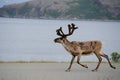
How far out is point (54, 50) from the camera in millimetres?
3232

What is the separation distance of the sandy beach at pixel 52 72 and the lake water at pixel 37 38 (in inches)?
2.4

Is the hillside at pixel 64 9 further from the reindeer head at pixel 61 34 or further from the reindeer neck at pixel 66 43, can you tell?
the reindeer neck at pixel 66 43

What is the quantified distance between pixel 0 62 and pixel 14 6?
51cm

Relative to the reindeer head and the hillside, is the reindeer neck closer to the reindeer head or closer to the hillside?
the reindeer head

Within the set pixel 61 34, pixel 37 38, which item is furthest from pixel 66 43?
pixel 37 38

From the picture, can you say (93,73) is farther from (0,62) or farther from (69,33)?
(0,62)

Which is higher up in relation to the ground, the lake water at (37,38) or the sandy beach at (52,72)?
the lake water at (37,38)

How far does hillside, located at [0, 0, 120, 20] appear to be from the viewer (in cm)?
325

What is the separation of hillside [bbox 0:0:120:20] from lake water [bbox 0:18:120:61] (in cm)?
6

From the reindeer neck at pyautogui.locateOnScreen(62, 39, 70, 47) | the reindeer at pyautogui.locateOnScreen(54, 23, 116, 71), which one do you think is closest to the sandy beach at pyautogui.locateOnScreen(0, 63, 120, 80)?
the reindeer at pyautogui.locateOnScreen(54, 23, 116, 71)

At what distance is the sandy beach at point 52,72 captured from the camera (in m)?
3.15

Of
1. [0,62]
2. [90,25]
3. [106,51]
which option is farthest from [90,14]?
[0,62]

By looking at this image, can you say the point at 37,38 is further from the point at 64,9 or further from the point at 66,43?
the point at 64,9

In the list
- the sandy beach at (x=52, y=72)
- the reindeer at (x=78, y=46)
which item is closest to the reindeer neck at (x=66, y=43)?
the reindeer at (x=78, y=46)
